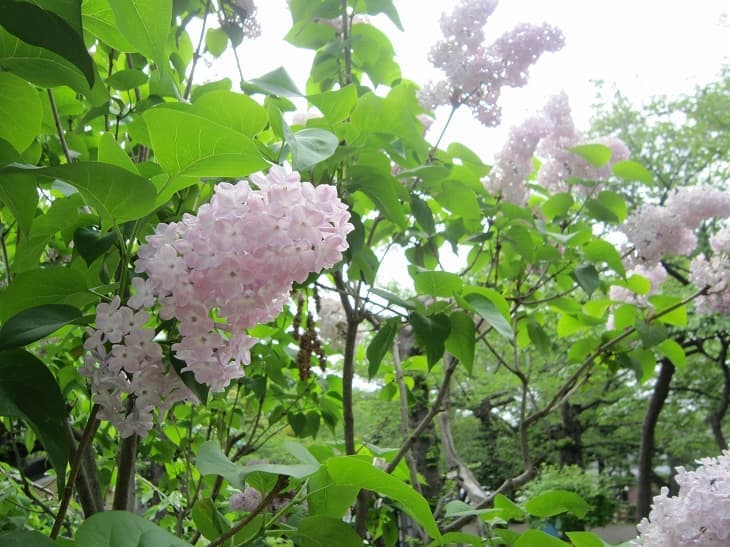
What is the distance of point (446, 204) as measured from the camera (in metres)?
1.31

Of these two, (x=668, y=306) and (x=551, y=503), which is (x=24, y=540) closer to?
(x=551, y=503)

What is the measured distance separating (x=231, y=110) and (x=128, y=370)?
0.28 m

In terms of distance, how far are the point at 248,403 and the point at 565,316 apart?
3.07 ft

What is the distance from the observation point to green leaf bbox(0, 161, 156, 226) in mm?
502

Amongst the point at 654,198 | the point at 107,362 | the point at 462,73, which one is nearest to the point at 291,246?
the point at 107,362

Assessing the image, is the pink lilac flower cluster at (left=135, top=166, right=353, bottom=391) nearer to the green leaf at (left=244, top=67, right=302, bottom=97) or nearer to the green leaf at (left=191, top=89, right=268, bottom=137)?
the green leaf at (left=191, top=89, right=268, bottom=137)

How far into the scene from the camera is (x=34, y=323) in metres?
0.52

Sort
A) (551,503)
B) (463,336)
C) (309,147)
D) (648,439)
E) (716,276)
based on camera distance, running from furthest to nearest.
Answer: (648,439), (716,276), (463,336), (551,503), (309,147)

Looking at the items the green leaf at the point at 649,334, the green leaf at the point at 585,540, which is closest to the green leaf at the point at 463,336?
the green leaf at the point at 585,540

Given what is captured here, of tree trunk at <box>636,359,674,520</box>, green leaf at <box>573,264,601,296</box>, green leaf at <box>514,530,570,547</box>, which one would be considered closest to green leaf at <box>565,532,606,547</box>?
green leaf at <box>514,530,570,547</box>

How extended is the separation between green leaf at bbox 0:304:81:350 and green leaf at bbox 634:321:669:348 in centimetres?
138

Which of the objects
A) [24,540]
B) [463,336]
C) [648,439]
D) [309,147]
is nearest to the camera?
[24,540]

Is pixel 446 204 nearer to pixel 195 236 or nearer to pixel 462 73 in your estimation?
pixel 462 73

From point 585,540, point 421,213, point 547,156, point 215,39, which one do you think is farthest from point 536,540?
point 547,156
